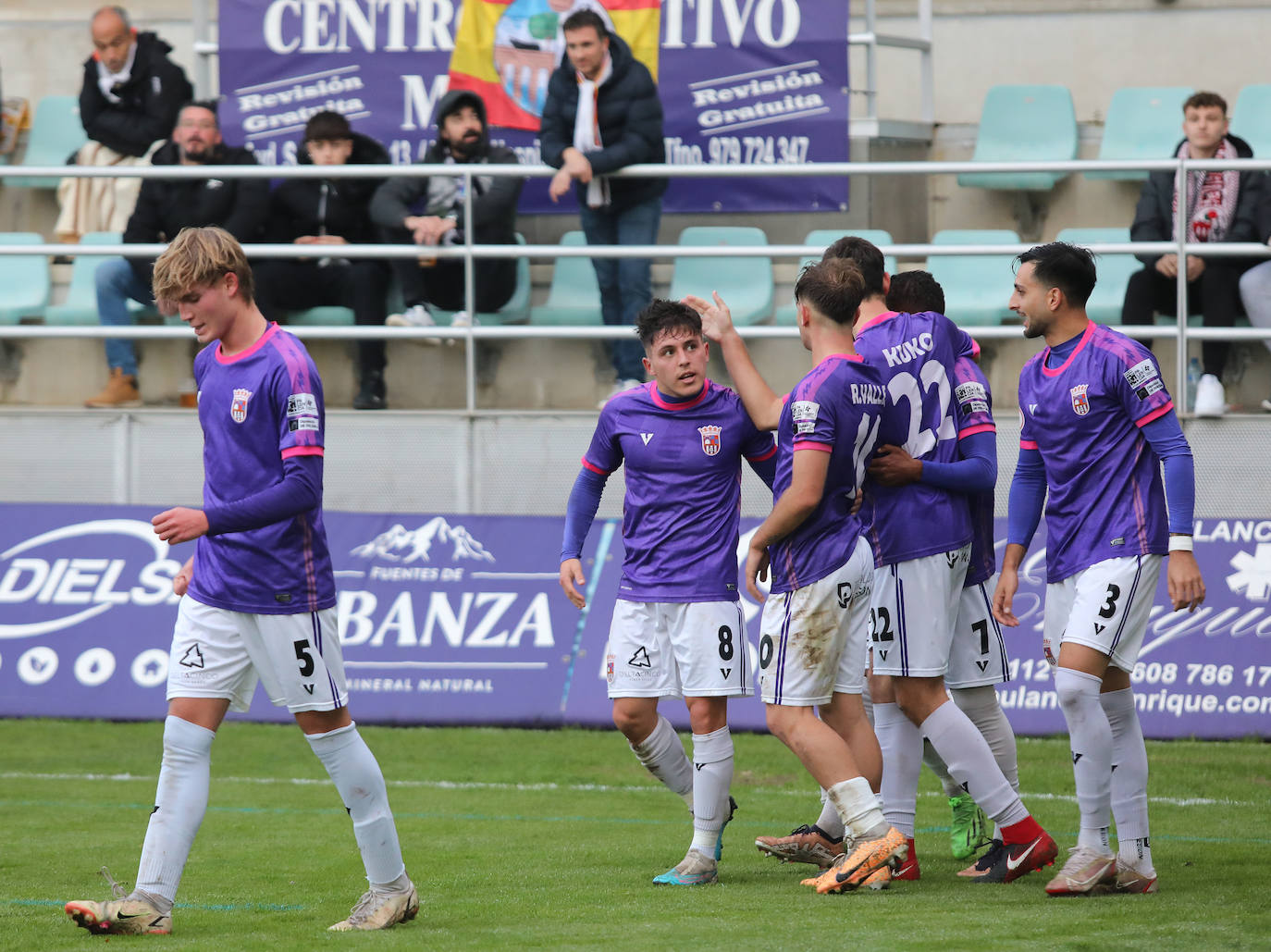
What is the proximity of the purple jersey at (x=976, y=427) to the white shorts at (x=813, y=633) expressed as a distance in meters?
0.75

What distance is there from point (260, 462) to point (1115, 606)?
2.88 meters

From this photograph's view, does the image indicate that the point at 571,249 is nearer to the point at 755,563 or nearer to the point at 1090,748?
the point at 755,563

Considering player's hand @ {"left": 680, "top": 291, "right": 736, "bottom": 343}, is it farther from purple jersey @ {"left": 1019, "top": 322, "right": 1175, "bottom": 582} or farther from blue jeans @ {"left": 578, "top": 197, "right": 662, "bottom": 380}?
blue jeans @ {"left": 578, "top": 197, "right": 662, "bottom": 380}

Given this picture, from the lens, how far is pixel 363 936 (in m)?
5.11

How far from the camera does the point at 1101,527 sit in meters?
5.87

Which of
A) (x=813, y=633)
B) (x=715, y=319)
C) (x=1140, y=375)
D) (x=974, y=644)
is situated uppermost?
(x=715, y=319)

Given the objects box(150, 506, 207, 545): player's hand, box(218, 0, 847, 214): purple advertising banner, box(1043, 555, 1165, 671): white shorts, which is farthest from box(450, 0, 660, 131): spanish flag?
box(150, 506, 207, 545): player's hand

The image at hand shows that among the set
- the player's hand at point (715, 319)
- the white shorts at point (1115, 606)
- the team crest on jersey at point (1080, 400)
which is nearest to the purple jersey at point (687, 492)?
the player's hand at point (715, 319)

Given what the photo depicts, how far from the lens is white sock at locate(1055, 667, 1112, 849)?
19.0 feet

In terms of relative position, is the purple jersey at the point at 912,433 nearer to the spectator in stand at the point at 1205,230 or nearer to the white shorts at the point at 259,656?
the white shorts at the point at 259,656

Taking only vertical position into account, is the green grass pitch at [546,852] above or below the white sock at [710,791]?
below

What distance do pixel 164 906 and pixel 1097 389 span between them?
11.5 feet

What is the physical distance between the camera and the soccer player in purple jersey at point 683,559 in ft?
20.6


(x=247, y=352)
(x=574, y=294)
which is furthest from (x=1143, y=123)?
(x=247, y=352)
